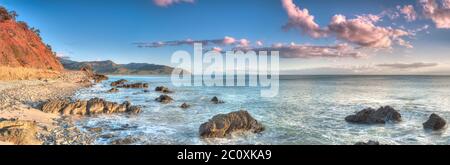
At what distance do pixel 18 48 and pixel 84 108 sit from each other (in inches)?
2345

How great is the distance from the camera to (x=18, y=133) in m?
10.8

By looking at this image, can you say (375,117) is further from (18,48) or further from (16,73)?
(18,48)

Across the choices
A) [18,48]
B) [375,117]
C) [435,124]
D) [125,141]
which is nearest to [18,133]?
[125,141]

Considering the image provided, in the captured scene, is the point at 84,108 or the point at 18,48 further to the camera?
the point at 18,48

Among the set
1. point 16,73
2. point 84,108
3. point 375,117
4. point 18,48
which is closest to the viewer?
point 375,117

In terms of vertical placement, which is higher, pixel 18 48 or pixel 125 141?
pixel 18 48

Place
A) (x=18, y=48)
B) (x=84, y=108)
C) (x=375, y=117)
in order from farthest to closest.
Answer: (x=18, y=48) → (x=84, y=108) → (x=375, y=117)

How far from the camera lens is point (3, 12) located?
67000 mm

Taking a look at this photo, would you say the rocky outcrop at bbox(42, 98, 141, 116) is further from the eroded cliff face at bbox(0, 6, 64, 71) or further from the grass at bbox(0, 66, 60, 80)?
the eroded cliff face at bbox(0, 6, 64, 71)

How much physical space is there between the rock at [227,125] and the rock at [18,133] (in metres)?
6.71

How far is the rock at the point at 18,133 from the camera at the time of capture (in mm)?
10445

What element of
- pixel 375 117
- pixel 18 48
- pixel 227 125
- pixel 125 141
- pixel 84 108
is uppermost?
pixel 18 48

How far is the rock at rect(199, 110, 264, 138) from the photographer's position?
14117mm

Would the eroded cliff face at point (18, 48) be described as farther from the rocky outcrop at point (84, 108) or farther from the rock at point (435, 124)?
the rock at point (435, 124)
